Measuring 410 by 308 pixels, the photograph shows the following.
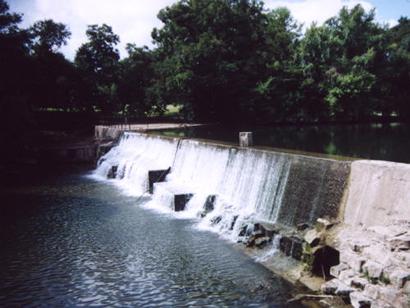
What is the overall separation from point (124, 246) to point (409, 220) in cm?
822

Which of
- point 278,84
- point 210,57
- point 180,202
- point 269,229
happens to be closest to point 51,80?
point 210,57

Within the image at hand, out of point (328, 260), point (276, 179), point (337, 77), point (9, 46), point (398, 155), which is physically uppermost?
point (337, 77)

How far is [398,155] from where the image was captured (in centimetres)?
2034

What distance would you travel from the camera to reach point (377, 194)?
31.7 feet

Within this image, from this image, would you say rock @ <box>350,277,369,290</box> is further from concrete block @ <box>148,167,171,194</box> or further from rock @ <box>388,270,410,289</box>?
concrete block @ <box>148,167,171,194</box>

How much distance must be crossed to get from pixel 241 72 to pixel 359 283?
34.8 metres

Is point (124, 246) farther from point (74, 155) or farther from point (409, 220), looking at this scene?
point (74, 155)

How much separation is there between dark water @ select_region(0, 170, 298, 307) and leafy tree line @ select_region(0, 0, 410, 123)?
974 inches

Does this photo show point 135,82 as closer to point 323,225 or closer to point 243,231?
point 243,231

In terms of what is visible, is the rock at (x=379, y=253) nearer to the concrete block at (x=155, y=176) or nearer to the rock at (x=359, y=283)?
the rock at (x=359, y=283)

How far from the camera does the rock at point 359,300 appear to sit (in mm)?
7316

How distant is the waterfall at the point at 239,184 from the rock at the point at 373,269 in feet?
10.7

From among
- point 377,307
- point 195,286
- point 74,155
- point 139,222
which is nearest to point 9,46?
point 74,155

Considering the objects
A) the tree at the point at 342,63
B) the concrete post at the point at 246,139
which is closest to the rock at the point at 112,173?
A: the concrete post at the point at 246,139
